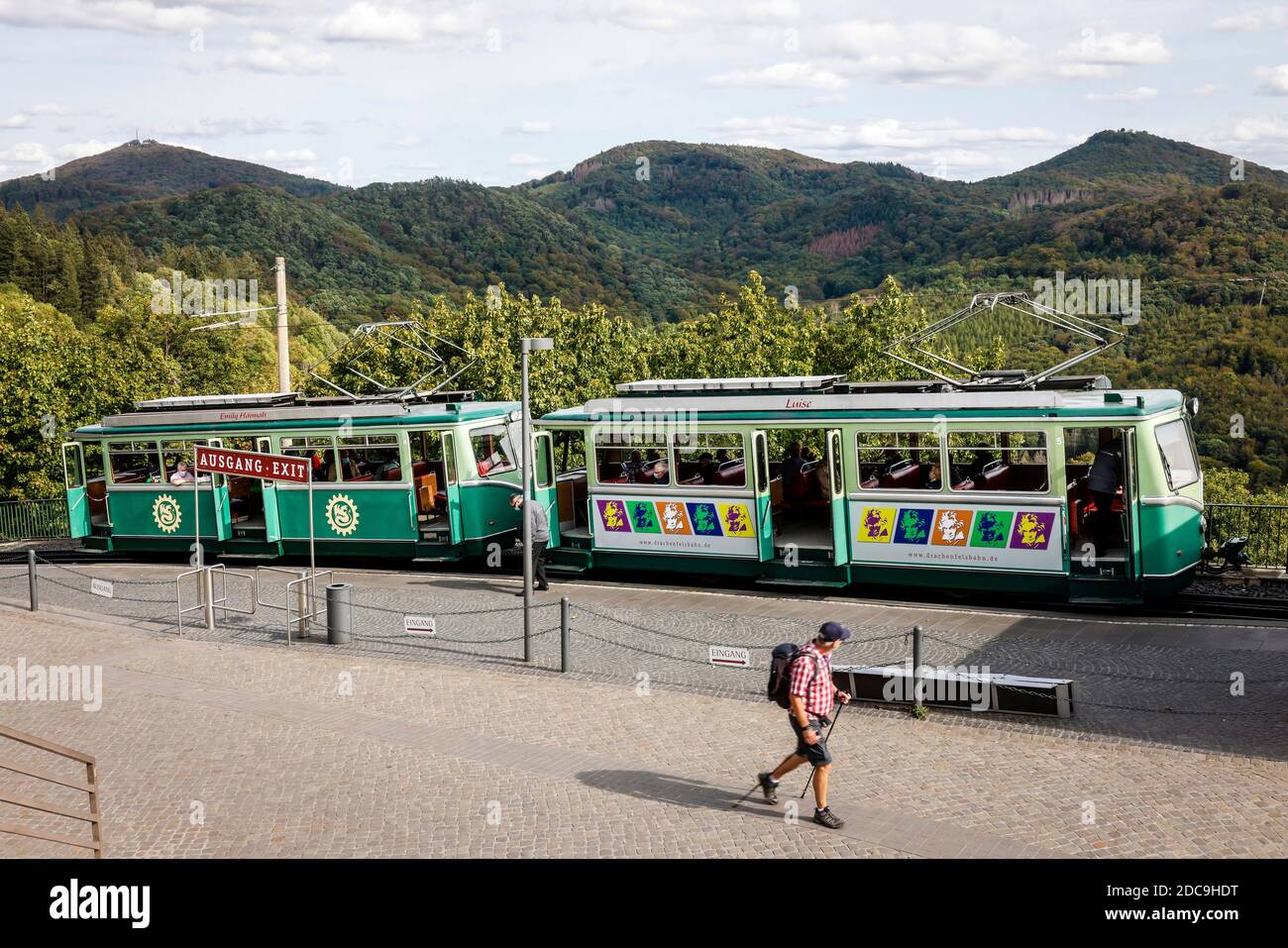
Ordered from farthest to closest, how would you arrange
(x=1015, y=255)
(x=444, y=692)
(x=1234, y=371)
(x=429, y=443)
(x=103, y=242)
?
(x=103, y=242), (x=1015, y=255), (x=1234, y=371), (x=429, y=443), (x=444, y=692)

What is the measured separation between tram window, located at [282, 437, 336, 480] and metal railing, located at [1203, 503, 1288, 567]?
14.8 meters

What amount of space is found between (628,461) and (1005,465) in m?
6.03

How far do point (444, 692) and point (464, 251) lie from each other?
111 metres

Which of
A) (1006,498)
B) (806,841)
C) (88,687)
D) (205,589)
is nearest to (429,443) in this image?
(205,589)

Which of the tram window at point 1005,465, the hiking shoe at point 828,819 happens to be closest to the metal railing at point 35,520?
the tram window at point 1005,465

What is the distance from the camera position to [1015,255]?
2955 inches

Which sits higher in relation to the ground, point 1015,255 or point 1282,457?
point 1015,255

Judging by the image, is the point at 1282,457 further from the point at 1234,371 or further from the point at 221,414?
the point at 221,414

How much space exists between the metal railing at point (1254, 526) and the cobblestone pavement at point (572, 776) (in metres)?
6.61

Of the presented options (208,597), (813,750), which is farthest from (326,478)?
(813,750)

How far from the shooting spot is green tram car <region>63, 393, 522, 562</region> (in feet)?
71.7

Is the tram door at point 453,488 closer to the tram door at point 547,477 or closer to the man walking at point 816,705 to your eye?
the tram door at point 547,477

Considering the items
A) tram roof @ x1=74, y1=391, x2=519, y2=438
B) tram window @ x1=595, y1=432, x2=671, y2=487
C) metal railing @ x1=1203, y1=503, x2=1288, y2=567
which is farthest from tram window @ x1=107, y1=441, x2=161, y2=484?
metal railing @ x1=1203, y1=503, x2=1288, y2=567

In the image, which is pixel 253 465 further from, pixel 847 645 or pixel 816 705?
pixel 816 705
